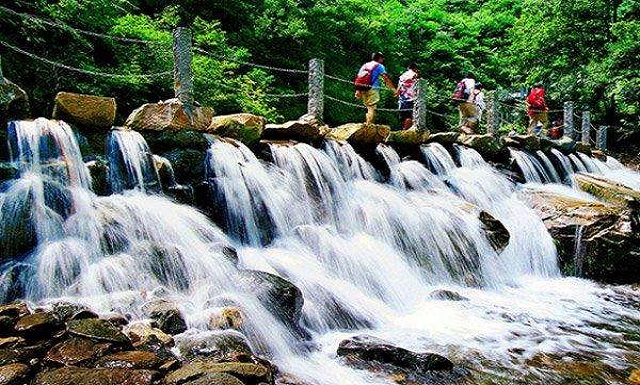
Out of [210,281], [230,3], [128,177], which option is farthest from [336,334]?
[230,3]

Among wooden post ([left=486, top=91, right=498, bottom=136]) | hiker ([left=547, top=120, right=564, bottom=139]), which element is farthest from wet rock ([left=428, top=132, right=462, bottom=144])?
hiker ([left=547, top=120, right=564, bottom=139])

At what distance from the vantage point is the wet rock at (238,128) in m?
7.77

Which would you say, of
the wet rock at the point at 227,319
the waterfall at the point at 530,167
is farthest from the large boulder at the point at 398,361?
the waterfall at the point at 530,167

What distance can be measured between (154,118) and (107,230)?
217 cm

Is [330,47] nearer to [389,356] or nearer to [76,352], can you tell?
[389,356]

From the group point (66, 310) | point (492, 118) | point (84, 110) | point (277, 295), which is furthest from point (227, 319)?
point (492, 118)

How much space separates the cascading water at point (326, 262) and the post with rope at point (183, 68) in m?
0.78

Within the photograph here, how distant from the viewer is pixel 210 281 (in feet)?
16.6

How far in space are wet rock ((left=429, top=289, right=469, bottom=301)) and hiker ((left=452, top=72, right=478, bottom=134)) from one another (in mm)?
7150

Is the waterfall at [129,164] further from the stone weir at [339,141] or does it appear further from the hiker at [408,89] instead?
the hiker at [408,89]

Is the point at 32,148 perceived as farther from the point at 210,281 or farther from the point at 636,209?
the point at 636,209

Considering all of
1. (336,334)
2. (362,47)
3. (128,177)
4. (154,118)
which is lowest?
(336,334)

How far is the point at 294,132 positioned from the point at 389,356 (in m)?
4.97

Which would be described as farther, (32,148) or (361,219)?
(361,219)
